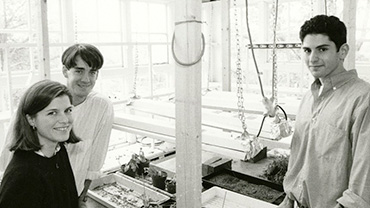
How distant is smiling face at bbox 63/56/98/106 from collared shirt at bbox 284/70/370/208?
107 cm

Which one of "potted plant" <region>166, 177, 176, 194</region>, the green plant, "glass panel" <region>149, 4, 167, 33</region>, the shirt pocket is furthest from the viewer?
"glass panel" <region>149, 4, 167, 33</region>

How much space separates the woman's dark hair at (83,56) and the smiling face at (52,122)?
42 cm

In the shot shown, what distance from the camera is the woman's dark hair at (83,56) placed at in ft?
5.95

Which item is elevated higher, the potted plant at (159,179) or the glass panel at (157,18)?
the glass panel at (157,18)

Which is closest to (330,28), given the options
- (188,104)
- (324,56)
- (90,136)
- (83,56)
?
(324,56)

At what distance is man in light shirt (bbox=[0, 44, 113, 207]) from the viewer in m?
1.83

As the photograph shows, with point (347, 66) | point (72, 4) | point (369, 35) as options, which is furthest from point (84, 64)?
point (369, 35)

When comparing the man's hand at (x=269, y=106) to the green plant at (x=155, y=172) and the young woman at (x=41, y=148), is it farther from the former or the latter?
the green plant at (x=155, y=172)

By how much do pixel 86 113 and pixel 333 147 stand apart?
4.06ft

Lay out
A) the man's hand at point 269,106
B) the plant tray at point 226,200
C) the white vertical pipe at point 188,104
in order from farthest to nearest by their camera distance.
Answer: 1. the plant tray at point 226,200
2. the man's hand at point 269,106
3. the white vertical pipe at point 188,104

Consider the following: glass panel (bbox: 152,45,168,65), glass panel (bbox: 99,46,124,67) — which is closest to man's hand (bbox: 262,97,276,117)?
glass panel (bbox: 99,46,124,67)

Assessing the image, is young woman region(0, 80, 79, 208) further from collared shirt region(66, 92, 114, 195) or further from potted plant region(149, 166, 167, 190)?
potted plant region(149, 166, 167, 190)

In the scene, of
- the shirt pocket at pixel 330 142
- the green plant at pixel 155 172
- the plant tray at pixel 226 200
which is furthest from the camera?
the green plant at pixel 155 172

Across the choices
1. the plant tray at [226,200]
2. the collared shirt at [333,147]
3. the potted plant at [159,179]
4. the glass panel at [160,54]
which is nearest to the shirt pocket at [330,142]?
the collared shirt at [333,147]
